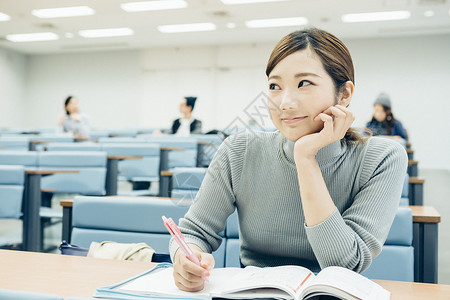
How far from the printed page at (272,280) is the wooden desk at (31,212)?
194cm

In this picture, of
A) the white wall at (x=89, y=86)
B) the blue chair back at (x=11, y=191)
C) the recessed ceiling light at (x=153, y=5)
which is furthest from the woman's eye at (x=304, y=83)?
the white wall at (x=89, y=86)

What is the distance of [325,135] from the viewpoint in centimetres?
96

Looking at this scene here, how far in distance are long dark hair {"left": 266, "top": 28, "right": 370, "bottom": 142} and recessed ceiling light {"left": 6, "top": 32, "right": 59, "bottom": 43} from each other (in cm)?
1038

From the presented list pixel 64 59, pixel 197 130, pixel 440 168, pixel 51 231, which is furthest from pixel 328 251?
pixel 64 59

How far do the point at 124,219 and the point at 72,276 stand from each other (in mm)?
591

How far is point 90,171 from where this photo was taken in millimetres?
3029

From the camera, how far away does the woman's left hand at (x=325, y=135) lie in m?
0.96

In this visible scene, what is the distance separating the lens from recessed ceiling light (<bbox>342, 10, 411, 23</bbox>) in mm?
8156

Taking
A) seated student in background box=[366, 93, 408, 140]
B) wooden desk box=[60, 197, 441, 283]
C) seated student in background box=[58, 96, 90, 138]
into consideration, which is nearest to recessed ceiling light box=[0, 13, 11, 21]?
seated student in background box=[58, 96, 90, 138]

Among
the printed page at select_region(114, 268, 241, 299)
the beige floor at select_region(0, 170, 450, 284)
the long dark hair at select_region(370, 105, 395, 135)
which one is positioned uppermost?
the long dark hair at select_region(370, 105, 395, 135)

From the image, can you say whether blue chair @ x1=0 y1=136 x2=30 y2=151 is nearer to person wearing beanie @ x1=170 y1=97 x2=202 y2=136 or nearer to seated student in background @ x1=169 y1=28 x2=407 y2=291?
person wearing beanie @ x1=170 y1=97 x2=202 y2=136

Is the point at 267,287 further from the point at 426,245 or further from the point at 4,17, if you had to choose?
the point at 4,17

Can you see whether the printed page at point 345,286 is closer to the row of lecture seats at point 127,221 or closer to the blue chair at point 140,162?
the row of lecture seats at point 127,221

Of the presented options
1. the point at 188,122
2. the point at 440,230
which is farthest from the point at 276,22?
the point at 440,230
